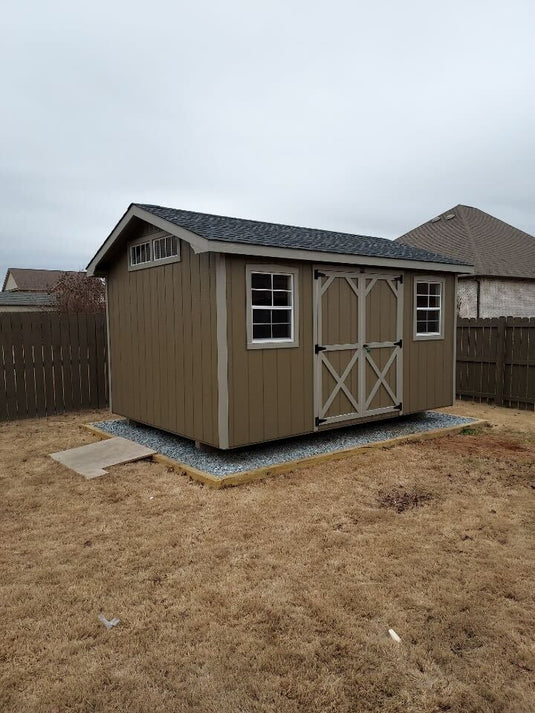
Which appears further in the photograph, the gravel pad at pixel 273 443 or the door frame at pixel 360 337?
the door frame at pixel 360 337

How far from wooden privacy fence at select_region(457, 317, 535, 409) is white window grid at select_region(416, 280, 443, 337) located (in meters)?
2.53

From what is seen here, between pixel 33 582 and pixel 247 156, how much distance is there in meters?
19.7

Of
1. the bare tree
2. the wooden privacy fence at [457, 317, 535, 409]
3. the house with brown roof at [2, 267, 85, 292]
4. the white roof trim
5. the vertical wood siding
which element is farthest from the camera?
the house with brown roof at [2, 267, 85, 292]

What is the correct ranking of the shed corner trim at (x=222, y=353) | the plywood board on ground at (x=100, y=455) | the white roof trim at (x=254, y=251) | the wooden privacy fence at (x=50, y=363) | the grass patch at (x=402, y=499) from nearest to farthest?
the grass patch at (x=402, y=499), the white roof trim at (x=254, y=251), the shed corner trim at (x=222, y=353), the plywood board on ground at (x=100, y=455), the wooden privacy fence at (x=50, y=363)

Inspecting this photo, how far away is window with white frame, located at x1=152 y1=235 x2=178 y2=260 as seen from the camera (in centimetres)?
630

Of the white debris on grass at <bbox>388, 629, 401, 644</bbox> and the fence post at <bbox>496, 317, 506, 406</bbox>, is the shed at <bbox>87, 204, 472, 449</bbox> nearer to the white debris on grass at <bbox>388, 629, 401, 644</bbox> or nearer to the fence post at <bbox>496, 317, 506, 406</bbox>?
the fence post at <bbox>496, 317, 506, 406</bbox>

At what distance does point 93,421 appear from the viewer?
872cm

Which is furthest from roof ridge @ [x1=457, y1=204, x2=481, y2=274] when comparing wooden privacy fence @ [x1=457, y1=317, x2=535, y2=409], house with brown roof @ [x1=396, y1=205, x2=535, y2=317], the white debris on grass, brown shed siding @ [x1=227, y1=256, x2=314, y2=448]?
the white debris on grass

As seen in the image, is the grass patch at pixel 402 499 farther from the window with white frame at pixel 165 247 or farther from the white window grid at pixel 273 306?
the window with white frame at pixel 165 247

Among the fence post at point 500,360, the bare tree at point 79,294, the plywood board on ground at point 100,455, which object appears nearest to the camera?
the plywood board on ground at point 100,455

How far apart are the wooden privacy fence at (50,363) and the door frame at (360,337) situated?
17.4ft

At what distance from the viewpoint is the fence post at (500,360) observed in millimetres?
9867

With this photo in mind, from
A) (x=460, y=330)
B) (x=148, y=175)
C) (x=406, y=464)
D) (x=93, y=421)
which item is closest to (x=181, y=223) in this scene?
(x=406, y=464)

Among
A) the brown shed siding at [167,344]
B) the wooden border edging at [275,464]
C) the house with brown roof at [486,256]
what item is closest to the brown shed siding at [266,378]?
the brown shed siding at [167,344]
